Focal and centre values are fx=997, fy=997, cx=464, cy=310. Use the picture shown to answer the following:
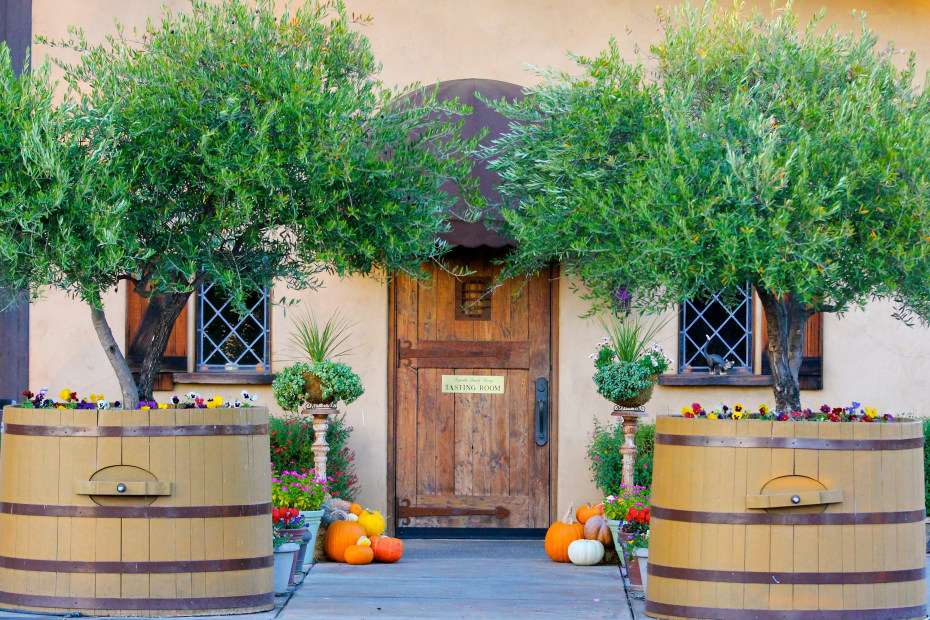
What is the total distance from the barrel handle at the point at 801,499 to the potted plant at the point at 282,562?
8.75 feet

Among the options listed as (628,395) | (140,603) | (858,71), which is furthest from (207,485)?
(858,71)

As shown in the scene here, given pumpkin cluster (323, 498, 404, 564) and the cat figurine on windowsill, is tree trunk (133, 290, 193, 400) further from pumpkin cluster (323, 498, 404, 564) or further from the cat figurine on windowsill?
the cat figurine on windowsill

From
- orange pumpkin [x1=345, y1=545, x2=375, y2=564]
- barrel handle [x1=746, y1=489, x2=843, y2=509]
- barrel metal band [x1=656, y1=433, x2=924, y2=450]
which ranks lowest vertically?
orange pumpkin [x1=345, y1=545, x2=375, y2=564]

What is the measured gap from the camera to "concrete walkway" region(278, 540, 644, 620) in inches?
204

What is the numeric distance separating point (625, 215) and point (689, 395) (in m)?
3.59

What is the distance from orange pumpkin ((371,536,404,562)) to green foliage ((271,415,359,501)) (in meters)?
0.74

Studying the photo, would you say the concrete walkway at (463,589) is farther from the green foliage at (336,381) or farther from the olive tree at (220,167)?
the olive tree at (220,167)

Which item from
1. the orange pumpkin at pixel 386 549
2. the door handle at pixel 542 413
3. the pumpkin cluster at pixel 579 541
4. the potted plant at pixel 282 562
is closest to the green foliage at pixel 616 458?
the pumpkin cluster at pixel 579 541

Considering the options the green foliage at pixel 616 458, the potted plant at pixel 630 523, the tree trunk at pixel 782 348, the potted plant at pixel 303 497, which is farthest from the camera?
the green foliage at pixel 616 458

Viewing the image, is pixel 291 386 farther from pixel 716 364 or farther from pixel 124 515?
pixel 716 364

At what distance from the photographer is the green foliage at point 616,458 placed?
7.26 metres

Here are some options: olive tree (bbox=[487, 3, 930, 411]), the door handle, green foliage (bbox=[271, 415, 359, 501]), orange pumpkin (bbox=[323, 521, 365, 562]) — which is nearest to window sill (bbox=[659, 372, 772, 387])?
the door handle

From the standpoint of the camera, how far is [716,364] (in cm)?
793

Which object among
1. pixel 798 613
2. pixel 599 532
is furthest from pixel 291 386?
pixel 798 613
